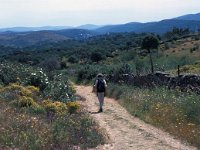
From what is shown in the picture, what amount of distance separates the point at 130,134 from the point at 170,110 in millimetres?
2266

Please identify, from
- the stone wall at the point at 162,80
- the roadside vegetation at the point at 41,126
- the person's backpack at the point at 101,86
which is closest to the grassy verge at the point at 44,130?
the roadside vegetation at the point at 41,126

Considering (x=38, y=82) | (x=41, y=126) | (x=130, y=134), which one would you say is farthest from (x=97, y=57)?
(x=41, y=126)

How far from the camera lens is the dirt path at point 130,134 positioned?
10891 mm

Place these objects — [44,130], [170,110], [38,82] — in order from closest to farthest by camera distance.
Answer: [44,130] < [170,110] < [38,82]

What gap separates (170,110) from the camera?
558 inches

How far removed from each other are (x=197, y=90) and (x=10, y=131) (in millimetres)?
7586

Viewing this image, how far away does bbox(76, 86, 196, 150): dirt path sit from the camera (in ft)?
35.7

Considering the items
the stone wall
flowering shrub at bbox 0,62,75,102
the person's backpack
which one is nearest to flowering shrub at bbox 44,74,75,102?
flowering shrub at bbox 0,62,75,102

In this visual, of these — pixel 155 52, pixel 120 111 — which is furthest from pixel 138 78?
pixel 155 52

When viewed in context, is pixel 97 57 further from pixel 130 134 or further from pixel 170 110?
pixel 130 134

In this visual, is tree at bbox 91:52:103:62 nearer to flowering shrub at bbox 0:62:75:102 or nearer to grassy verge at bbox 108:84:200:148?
flowering shrub at bbox 0:62:75:102

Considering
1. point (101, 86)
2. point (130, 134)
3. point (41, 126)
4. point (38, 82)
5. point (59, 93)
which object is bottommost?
point (38, 82)

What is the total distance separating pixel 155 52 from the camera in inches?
2724

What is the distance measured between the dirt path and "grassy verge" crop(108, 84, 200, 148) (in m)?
0.24
